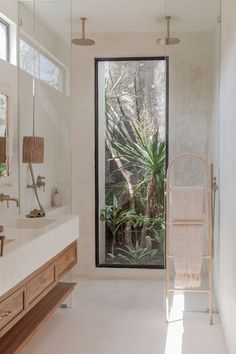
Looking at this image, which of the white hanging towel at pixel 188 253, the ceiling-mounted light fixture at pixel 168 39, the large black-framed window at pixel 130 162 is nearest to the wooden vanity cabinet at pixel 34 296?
the white hanging towel at pixel 188 253

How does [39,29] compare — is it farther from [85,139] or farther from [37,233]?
[37,233]

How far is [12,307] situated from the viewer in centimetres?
244

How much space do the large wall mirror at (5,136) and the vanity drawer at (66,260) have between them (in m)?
0.71

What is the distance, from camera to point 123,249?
510 cm

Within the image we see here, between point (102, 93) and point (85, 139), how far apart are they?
0.54 meters

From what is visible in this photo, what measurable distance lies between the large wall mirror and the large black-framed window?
157 cm

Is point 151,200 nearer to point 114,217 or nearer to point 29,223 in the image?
point 114,217

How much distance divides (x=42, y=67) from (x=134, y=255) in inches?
89.0

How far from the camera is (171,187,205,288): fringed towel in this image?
144 inches

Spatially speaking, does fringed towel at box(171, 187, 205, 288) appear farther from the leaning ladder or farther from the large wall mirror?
the large wall mirror

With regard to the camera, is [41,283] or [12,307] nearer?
[12,307]

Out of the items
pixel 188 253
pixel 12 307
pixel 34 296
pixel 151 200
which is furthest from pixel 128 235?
pixel 12 307

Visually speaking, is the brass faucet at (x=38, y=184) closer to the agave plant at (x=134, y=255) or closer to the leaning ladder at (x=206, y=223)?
the leaning ladder at (x=206, y=223)

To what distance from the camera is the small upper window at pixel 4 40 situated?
3.55m
